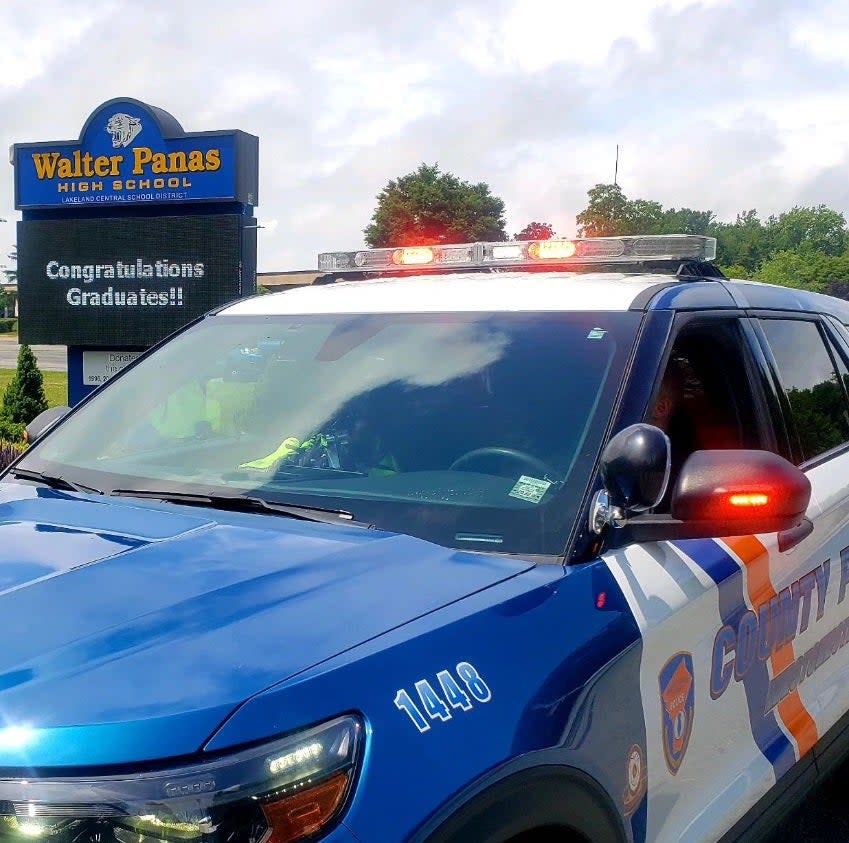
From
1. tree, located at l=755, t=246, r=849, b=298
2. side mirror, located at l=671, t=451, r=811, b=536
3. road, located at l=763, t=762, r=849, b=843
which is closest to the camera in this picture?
side mirror, located at l=671, t=451, r=811, b=536

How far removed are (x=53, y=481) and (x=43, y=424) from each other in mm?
693

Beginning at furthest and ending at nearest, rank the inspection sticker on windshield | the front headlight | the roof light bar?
the roof light bar → the inspection sticker on windshield → the front headlight

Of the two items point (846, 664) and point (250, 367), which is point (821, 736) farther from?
point (250, 367)

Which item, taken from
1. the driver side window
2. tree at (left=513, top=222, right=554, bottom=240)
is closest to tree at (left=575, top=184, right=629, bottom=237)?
tree at (left=513, top=222, right=554, bottom=240)

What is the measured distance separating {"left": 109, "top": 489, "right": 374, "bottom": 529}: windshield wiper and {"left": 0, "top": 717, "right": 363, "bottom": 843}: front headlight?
91 centimetres

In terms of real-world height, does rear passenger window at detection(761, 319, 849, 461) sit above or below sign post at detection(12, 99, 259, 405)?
below

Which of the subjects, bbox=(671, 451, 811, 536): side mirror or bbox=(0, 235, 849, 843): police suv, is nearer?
bbox=(0, 235, 849, 843): police suv

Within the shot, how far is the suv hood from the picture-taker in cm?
138

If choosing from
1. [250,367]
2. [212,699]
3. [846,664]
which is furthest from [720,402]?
[212,699]

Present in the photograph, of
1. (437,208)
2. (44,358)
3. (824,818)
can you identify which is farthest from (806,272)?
(824,818)

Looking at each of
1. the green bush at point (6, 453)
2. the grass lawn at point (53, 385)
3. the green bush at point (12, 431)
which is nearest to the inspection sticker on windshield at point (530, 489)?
the green bush at point (6, 453)

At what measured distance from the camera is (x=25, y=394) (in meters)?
14.2

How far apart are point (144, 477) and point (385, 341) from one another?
0.73 metres

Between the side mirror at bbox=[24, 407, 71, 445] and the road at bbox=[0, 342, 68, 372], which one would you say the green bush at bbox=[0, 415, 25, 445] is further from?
the road at bbox=[0, 342, 68, 372]
